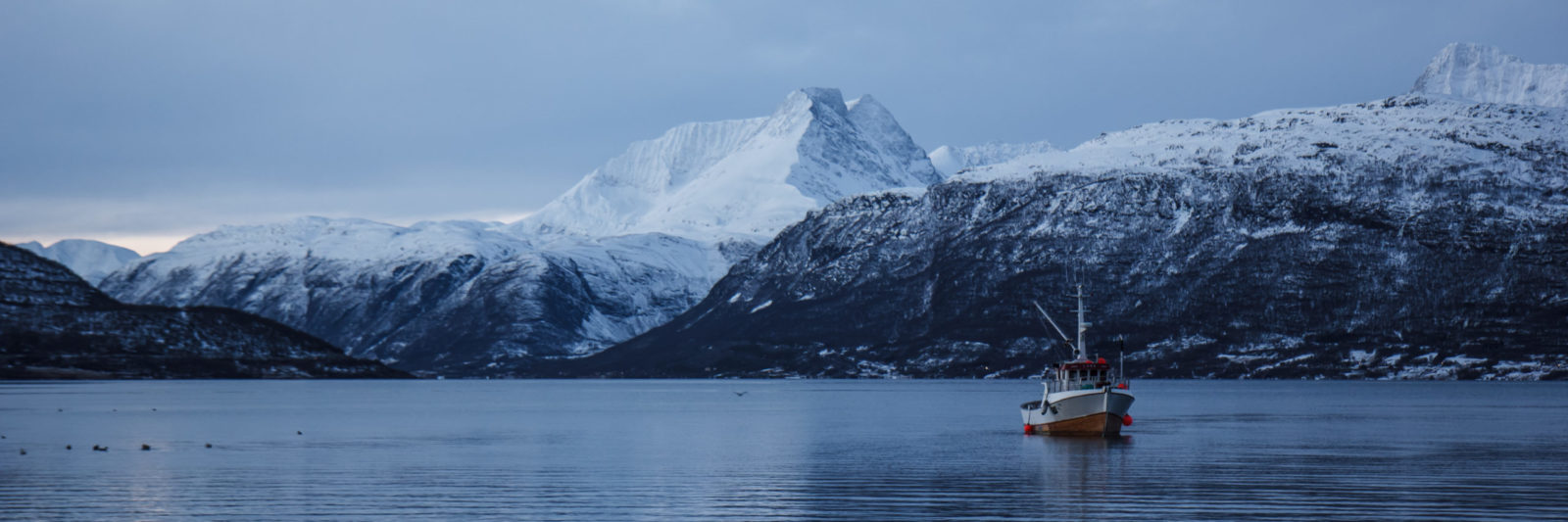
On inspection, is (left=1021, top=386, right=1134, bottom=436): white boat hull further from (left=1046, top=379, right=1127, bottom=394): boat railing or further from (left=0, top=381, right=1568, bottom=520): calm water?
(left=0, top=381, right=1568, bottom=520): calm water

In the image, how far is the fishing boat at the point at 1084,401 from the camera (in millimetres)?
120875

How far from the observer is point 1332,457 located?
103m

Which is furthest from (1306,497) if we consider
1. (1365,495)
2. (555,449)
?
(555,449)

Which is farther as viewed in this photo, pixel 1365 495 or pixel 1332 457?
pixel 1332 457

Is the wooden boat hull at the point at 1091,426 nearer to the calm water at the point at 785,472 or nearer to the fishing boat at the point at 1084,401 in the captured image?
the fishing boat at the point at 1084,401

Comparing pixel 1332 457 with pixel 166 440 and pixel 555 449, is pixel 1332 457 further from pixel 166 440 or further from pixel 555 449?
pixel 166 440

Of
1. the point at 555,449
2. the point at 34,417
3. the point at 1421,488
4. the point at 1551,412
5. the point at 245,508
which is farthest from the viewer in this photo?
the point at 1551,412

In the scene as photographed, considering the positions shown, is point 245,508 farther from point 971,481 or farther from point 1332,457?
point 1332,457

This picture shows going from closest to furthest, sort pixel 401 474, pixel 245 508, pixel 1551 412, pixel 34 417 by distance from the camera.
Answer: pixel 245 508
pixel 401 474
pixel 34 417
pixel 1551 412

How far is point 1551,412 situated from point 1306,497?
134052 mm

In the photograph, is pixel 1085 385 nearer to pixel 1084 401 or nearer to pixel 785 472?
pixel 1084 401

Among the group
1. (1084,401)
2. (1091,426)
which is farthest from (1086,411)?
(1091,426)

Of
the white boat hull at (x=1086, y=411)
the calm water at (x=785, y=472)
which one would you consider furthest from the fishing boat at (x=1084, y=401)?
the calm water at (x=785, y=472)

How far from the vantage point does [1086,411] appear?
122312 millimetres
